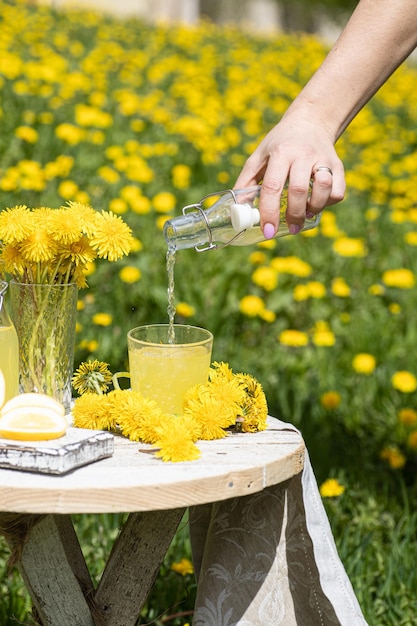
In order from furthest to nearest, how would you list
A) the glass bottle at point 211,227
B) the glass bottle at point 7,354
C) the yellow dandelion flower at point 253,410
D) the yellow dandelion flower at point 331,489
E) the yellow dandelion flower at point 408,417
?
1. the yellow dandelion flower at point 408,417
2. the yellow dandelion flower at point 331,489
3. the glass bottle at point 211,227
4. the yellow dandelion flower at point 253,410
5. the glass bottle at point 7,354

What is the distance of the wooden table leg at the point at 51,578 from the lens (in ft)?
5.00

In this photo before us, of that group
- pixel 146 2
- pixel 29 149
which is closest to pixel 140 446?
pixel 29 149

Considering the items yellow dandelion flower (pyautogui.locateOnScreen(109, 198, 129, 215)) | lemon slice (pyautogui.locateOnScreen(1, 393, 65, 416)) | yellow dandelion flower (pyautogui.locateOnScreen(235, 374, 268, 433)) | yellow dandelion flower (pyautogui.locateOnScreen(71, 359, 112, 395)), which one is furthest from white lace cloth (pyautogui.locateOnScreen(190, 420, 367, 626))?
yellow dandelion flower (pyautogui.locateOnScreen(109, 198, 129, 215))

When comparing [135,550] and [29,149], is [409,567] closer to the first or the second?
[135,550]

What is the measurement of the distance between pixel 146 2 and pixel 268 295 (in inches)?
510

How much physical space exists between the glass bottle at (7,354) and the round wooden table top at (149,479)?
0.21m

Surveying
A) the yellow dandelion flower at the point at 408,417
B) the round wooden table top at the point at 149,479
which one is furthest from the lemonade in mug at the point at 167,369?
the yellow dandelion flower at the point at 408,417

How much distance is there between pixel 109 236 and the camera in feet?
5.32

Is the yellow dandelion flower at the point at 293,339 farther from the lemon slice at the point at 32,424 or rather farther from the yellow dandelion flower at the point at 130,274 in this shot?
the lemon slice at the point at 32,424

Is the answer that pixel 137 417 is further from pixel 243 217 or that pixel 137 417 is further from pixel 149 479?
pixel 243 217

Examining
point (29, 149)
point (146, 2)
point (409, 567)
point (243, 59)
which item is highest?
point (146, 2)

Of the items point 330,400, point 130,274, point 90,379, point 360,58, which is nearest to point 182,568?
point 90,379

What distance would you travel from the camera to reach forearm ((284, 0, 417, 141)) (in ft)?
6.20

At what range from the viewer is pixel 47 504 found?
130 cm
